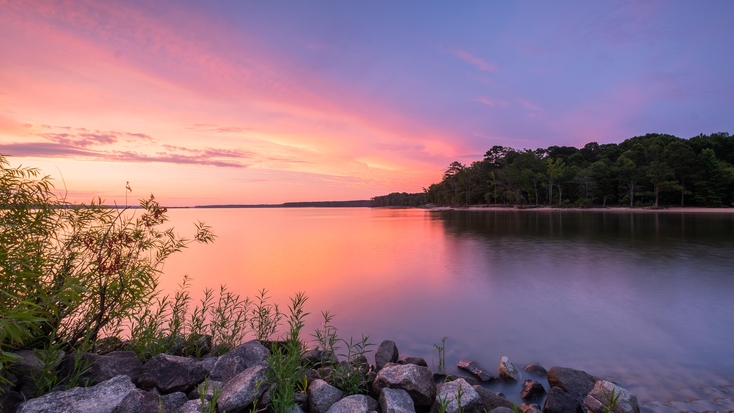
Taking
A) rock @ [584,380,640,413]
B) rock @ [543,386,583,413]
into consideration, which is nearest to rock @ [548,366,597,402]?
rock @ [543,386,583,413]

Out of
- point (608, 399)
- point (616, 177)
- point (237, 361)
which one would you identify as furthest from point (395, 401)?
point (616, 177)

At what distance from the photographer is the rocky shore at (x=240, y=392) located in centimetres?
371

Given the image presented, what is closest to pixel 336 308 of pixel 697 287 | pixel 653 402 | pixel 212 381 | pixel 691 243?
pixel 212 381

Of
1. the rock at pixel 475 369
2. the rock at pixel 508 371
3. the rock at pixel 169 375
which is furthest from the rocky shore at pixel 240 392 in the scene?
the rock at pixel 475 369

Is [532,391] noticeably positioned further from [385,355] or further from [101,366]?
[101,366]

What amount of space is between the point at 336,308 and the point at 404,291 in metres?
3.31

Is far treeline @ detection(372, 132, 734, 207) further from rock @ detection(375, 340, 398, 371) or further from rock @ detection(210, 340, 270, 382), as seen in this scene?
rock @ detection(210, 340, 270, 382)

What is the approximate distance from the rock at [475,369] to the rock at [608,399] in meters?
1.72

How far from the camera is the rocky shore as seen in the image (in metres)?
3.71

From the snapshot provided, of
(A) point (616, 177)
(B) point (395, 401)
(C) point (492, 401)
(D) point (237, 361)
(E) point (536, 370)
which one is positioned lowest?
(E) point (536, 370)

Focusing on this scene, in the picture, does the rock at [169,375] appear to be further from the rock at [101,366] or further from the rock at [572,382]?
the rock at [572,382]

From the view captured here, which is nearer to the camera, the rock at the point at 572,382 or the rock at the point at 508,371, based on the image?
the rock at the point at 572,382

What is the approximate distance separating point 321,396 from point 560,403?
11.9 feet

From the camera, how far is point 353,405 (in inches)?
164
